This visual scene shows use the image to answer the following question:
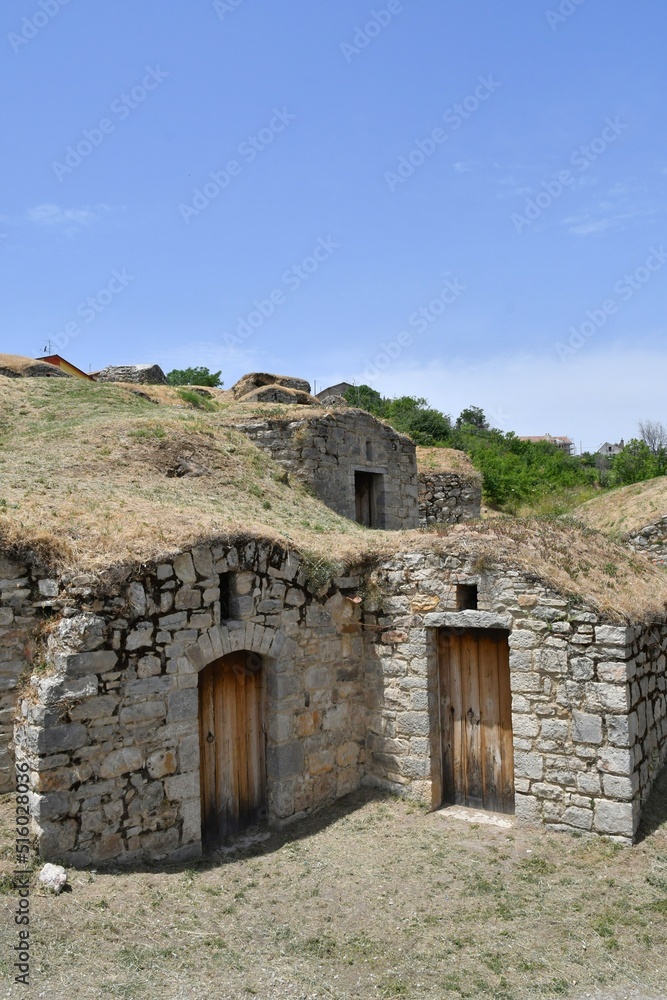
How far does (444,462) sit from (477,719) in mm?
12689

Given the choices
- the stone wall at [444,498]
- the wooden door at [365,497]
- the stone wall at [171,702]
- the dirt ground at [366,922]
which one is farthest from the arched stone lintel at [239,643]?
the stone wall at [444,498]

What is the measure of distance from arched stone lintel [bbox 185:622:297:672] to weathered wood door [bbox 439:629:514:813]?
6.39 ft

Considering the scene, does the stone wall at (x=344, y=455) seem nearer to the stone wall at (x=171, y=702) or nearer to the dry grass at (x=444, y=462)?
the dry grass at (x=444, y=462)

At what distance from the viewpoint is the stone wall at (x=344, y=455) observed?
1391 centimetres

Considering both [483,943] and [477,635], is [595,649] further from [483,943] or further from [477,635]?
[483,943]

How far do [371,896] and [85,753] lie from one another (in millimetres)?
2854

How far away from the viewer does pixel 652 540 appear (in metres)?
16.7

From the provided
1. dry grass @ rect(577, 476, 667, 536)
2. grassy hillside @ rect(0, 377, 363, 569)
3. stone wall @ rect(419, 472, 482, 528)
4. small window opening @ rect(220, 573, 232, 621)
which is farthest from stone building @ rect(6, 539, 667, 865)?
stone wall @ rect(419, 472, 482, 528)

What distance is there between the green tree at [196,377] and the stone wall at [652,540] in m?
27.8

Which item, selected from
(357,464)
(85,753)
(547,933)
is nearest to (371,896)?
(547,933)

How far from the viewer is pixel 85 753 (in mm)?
6242

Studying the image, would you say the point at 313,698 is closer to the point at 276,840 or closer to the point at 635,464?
the point at 276,840

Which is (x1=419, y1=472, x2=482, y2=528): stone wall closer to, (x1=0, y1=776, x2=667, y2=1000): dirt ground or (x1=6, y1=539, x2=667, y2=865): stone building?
(x1=6, y1=539, x2=667, y2=865): stone building

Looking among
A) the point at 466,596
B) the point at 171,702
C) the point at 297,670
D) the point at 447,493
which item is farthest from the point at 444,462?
the point at 171,702
